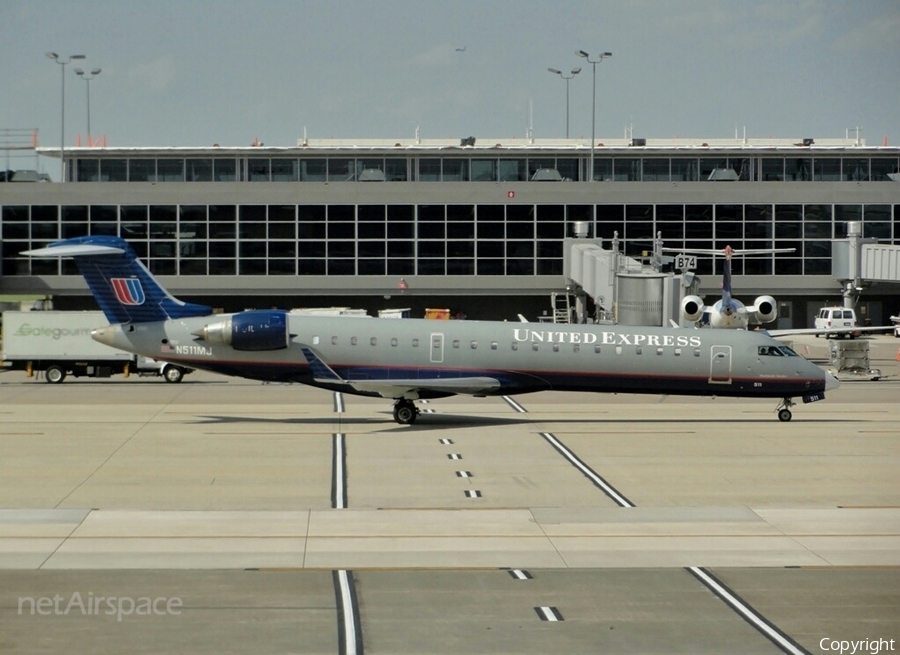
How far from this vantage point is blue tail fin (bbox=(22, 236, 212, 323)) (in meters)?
34.6

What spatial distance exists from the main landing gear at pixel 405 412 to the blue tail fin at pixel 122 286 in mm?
6383

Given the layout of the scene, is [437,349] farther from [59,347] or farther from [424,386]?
[59,347]

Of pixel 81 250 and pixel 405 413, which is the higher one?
pixel 81 250

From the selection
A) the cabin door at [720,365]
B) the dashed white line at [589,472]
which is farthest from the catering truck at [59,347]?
the cabin door at [720,365]

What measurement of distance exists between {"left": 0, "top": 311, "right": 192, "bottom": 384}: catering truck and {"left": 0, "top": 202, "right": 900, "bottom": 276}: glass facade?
27.3m

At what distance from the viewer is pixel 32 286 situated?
248 feet

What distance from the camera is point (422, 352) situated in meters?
34.1

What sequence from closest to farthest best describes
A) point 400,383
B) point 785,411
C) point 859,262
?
point 400,383 < point 785,411 < point 859,262

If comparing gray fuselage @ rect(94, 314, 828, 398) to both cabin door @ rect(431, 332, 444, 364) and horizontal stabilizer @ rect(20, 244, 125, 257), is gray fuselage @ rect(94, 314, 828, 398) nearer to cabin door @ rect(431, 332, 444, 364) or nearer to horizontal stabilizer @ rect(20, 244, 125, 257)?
cabin door @ rect(431, 332, 444, 364)

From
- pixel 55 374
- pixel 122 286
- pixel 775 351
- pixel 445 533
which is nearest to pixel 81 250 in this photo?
pixel 122 286

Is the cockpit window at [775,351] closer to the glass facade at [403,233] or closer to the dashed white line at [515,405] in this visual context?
the dashed white line at [515,405]

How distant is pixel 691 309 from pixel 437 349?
24441 mm

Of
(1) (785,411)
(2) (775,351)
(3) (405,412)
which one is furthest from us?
(1) (785,411)

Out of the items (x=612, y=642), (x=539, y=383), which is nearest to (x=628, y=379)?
(x=539, y=383)
